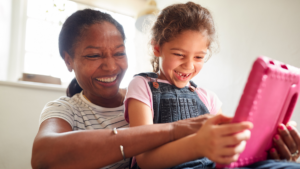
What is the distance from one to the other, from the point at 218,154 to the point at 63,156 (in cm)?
49

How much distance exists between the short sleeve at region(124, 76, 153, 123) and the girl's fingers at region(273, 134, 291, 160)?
469 millimetres

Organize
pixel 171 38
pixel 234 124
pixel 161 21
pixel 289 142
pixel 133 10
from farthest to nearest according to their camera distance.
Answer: pixel 133 10, pixel 161 21, pixel 171 38, pixel 289 142, pixel 234 124

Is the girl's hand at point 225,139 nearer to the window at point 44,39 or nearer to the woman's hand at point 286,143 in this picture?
the woman's hand at point 286,143

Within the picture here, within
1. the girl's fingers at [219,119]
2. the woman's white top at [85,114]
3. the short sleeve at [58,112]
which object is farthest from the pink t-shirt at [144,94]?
the girl's fingers at [219,119]

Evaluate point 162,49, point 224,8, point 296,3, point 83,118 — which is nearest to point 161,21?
point 162,49

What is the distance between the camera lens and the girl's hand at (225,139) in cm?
48

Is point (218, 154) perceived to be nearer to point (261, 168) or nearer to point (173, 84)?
point (261, 168)

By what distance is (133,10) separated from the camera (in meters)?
3.40

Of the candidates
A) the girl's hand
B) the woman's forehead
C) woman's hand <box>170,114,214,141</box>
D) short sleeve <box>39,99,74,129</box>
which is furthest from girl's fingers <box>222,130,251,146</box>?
the woman's forehead

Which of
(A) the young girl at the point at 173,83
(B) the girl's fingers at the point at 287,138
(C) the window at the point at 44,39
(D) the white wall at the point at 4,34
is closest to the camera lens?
(B) the girl's fingers at the point at 287,138

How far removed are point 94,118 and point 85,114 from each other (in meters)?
0.05

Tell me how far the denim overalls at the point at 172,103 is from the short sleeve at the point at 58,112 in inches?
15.6

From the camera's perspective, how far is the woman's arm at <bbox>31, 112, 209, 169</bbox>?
2.24ft

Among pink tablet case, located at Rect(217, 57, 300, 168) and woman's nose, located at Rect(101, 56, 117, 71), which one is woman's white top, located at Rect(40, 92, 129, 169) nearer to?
woman's nose, located at Rect(101, 56, 117, 71)
